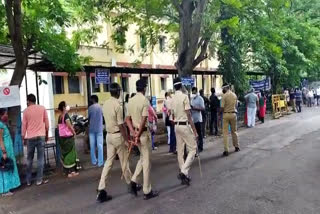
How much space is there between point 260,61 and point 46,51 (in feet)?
52.6

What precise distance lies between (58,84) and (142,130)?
14.9 metres

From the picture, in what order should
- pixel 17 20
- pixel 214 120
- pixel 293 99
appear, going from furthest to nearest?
pixel 293 99
pixel 214 120
pixel 17 20

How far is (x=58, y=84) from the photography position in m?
20.3

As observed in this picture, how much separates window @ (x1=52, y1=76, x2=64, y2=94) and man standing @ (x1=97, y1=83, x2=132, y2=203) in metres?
14.1

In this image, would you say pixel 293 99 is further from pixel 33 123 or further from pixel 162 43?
pixel 33 123

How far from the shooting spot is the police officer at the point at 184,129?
7.21 metres

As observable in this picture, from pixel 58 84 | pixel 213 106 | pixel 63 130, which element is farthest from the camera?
pixel 58 84

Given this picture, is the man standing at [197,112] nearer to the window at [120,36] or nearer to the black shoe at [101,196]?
the window at [120,36]

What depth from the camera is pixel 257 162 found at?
9016mm

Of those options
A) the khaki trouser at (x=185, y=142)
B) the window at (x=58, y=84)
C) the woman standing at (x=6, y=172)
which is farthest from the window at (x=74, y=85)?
the khaki trouser at (x=185, y=142)

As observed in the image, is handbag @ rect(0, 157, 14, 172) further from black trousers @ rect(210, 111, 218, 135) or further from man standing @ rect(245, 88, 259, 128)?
man standing @ rect(245, 88, 259, 128)

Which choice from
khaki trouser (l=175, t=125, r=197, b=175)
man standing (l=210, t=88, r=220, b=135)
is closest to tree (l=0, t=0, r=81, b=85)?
khaki trouser (l=175, t=125, r=197, b=175)

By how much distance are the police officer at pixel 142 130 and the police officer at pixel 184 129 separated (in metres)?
0.89

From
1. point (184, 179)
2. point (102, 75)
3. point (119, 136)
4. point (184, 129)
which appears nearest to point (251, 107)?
point (102, 75)
